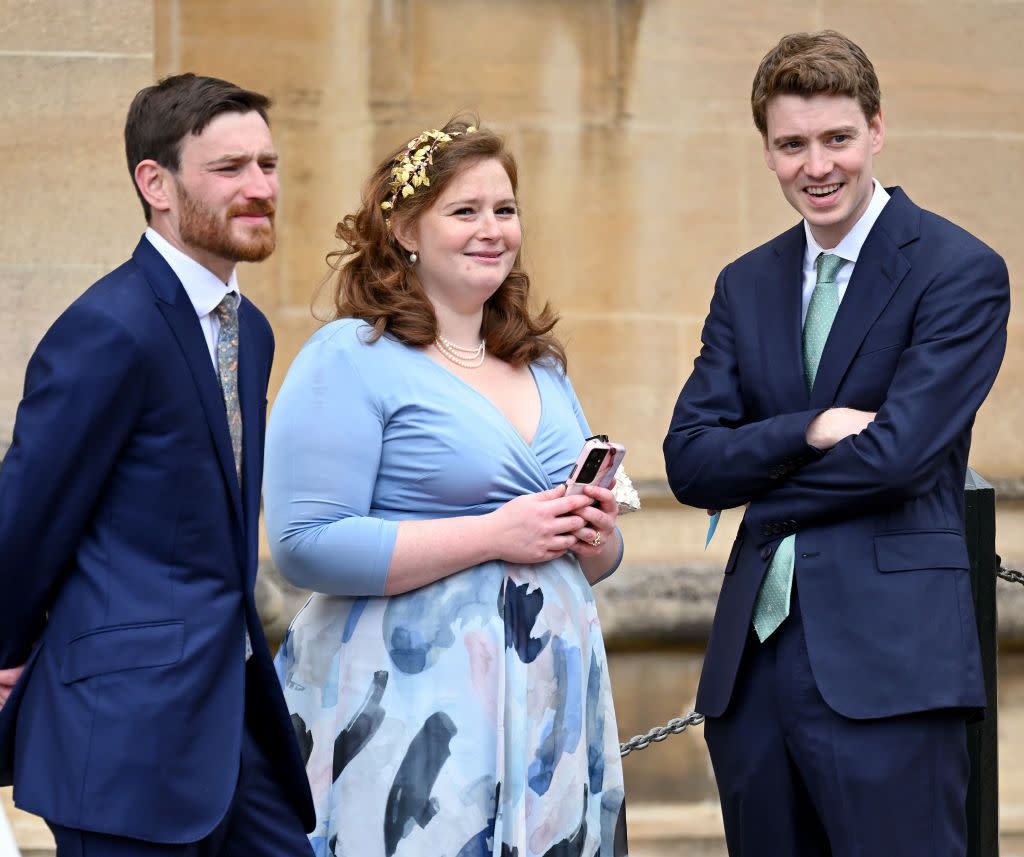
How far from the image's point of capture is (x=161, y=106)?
9.78 ft

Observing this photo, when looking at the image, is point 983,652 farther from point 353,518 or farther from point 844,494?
point 353,518

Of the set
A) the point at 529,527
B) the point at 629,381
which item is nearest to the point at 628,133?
the point at 629,381

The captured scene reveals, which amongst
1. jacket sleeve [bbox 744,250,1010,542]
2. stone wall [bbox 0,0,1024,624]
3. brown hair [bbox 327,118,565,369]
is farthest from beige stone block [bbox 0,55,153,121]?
jacket sleeve [bbox 744,250,1010,542]

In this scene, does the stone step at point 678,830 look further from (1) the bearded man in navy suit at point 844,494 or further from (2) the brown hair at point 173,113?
(2) the brown hair at point 173,113

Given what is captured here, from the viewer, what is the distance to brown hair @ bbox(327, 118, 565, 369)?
144 inches

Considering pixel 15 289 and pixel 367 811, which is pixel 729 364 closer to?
pixel 367 811

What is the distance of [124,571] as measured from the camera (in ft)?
9.36

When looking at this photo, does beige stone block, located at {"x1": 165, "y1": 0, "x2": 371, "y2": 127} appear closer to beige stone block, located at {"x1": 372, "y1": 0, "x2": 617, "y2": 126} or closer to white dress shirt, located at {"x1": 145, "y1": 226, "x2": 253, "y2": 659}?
beige stone block, located at {"x1": 372, "y1": 0, "x2": 617, "y2": 126}

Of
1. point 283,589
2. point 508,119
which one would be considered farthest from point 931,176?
point 283,589

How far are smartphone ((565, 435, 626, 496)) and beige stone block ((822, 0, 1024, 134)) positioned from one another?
3.14 metres

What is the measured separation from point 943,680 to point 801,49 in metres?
1.27

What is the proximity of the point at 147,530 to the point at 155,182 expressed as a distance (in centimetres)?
57

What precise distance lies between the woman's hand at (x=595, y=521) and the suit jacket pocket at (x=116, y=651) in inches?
38.0

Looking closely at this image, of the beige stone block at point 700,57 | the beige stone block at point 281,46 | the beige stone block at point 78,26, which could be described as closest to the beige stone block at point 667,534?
the beige stone block at point 700,57
